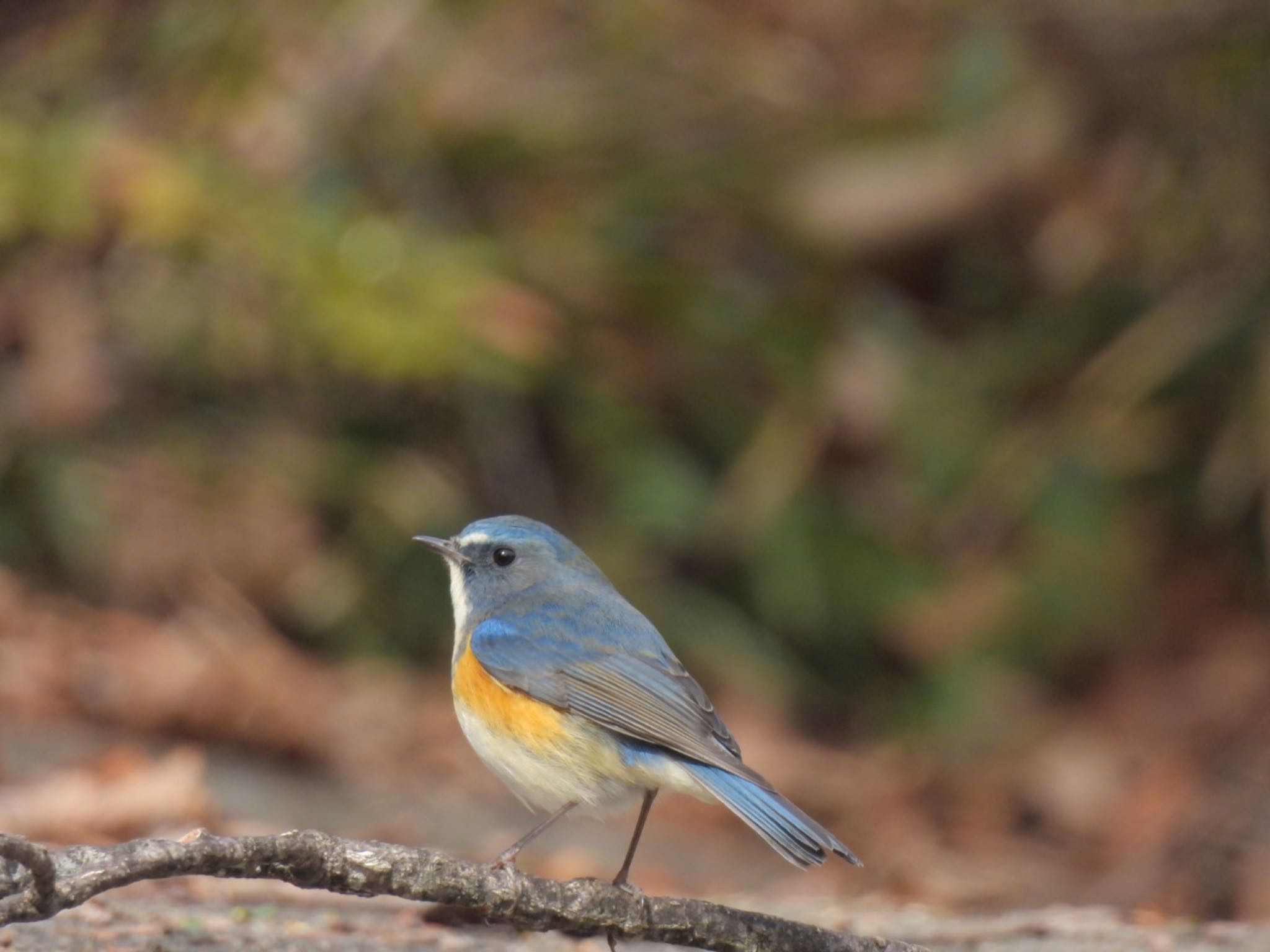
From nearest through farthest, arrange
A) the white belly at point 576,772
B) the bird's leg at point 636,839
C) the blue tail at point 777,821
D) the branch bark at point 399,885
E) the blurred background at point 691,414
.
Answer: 1. the branch bark at point 399,885
2. the blue tail at point 777,821
3. the bird's leg at point 636,839
4. the white belly at point 576,772
5. the blurred background at point 691,414

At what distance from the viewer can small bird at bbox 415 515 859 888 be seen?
350cm

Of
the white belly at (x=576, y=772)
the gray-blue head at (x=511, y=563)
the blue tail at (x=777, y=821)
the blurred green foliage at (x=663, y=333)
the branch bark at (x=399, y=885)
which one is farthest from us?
the blurred green foliage at (x=663, y=333)

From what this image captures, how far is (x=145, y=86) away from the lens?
7.22 m

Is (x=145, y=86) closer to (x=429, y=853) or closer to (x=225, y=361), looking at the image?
(x=225, y=361)

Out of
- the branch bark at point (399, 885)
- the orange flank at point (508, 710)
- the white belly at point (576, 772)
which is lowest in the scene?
the branch bark at point (399, 885)

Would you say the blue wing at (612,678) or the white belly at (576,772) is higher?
the blue wing at (612,678)

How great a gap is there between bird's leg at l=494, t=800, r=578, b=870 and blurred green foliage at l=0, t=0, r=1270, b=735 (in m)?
3.00

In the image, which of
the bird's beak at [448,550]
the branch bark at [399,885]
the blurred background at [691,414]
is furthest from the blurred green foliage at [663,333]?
the branch bark at [399,885]

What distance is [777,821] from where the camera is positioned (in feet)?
10.4

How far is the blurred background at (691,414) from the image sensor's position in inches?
253

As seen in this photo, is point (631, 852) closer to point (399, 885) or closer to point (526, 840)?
point (526, 840)

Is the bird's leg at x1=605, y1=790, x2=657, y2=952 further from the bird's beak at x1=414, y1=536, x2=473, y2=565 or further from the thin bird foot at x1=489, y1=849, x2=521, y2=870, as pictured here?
the bird's beak at x1=414, y1=536, x2=473, y2=565

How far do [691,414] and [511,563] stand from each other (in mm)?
3469

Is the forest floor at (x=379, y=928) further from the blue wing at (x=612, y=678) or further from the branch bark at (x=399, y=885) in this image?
the branch bark at (x=399, y=885)
